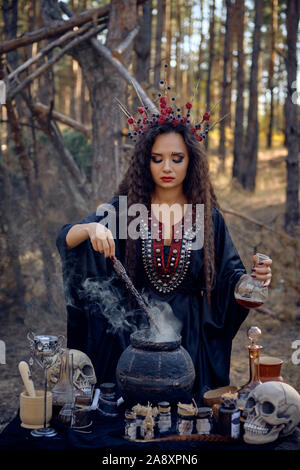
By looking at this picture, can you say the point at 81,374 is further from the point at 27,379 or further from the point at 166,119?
the point at 166,119

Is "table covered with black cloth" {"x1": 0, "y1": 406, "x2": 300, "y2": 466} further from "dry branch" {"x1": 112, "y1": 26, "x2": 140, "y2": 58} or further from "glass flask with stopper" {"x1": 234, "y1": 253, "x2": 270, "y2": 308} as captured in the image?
"dry branch" {"x1": 112, "y1": 26, "x2": 140, "y2": 58}

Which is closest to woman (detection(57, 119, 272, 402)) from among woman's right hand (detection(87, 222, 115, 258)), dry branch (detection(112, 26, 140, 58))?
woman's right hand (detection(87, 222, 115, 258))

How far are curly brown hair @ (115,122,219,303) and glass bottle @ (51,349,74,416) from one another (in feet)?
2.56

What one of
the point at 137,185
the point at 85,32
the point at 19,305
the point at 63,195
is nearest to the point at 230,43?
the point at 63,195

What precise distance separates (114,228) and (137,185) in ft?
0.98

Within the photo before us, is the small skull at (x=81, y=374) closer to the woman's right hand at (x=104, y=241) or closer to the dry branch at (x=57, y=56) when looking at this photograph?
the woman's right hand at (x=104, y=241)

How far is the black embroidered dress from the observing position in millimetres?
3088

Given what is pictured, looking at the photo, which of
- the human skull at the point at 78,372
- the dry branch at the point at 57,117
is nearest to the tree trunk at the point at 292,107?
the dry branch at the point at 57,117

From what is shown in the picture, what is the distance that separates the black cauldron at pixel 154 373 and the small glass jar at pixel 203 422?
138mm

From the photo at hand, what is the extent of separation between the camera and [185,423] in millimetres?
2211

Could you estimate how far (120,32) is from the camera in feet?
17.9

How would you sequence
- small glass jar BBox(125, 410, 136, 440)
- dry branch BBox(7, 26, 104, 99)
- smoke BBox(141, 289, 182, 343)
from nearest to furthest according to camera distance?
small glass jar BBox(125, 410, 136, 440), smoke BBox(141, 289, 182, 343), dry branch BBox(7, 26, 104, 99)

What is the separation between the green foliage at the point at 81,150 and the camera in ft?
28.5

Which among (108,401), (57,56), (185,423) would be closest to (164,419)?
(185,423)
